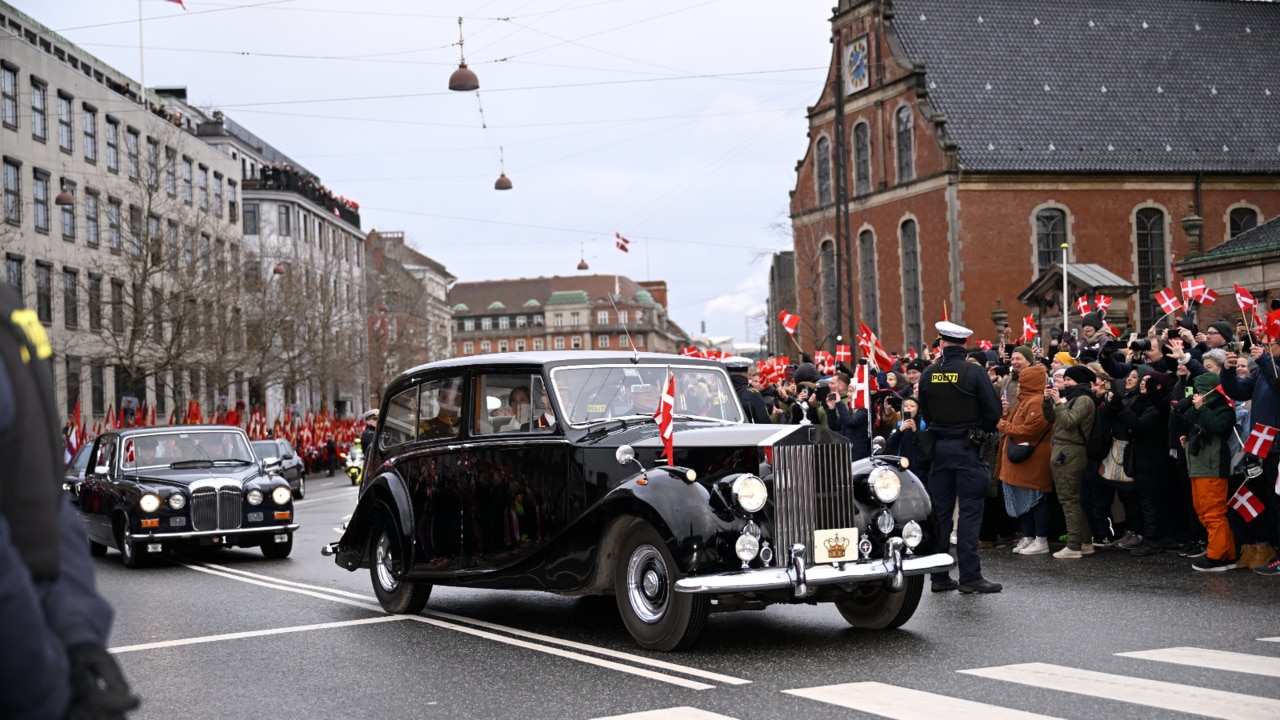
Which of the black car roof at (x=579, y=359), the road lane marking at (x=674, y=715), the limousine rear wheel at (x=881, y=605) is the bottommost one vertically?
the road lane marking at (x=674, y=715)

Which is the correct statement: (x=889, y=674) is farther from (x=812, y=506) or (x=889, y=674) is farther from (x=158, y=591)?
(x=158, y=591)

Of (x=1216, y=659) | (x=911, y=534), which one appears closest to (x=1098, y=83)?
(x=911, y=534)

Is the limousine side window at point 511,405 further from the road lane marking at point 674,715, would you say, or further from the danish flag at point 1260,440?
the danish flag at point 1260,440

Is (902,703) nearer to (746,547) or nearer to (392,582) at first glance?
(746,547)

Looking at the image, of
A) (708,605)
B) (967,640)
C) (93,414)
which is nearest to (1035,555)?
(967,640)

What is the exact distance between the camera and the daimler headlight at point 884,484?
9234mm

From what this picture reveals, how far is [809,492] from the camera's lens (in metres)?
8.98

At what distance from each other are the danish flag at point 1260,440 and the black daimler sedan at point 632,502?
12.7ft

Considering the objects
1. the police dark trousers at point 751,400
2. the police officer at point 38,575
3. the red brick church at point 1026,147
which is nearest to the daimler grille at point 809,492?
the police dark trousers at point 751,400

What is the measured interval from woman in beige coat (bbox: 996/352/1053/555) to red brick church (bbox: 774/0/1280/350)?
37422 millimetres

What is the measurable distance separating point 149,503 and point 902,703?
11256 mm

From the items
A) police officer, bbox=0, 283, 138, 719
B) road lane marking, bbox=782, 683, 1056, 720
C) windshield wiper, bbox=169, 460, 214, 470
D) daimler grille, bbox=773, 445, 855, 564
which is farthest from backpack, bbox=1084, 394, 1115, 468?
police officer, bbox=0, 283, 138, 719

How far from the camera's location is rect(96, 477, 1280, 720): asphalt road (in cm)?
720

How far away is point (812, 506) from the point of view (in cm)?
896
